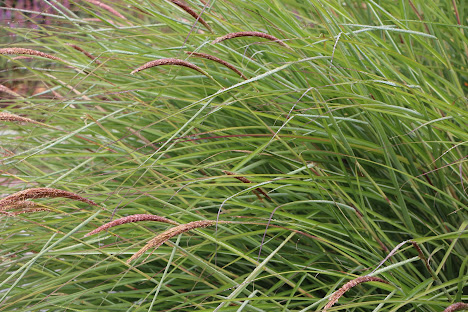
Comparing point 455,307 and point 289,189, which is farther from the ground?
point 455,307

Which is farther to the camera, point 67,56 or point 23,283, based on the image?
point 67,56

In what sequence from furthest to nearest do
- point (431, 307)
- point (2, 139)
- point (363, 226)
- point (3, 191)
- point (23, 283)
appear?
1. point (2, 139)
2. point (3, 191)
3. point (23, 283)
4. point (363, 226)
5. point (431, 307)

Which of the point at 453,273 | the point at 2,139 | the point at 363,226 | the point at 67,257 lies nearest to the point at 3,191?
the point at 67,257

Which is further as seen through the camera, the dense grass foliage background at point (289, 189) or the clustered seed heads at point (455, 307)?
the dense grass foliage background at point (289, 189)

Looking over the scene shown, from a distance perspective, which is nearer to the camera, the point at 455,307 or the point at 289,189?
the point at 455,307

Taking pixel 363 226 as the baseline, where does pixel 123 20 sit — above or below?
above

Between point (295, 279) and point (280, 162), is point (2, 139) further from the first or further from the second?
point (295, 279)

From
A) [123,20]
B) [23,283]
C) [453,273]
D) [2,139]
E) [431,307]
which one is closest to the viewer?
[431,307]

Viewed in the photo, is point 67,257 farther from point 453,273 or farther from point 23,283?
point 453,273

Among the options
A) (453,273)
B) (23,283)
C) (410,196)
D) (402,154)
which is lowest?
(23,283)

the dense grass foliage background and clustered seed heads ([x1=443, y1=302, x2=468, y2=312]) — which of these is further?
the dense grass foliage background
